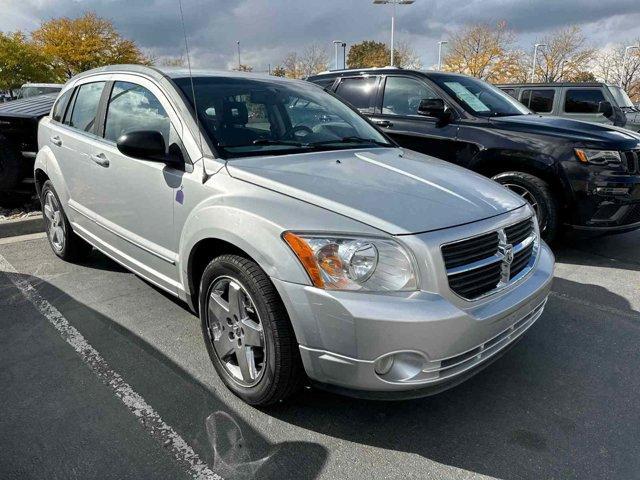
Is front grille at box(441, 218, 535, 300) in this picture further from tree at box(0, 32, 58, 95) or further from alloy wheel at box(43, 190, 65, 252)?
tree at box(0, 32, 58, 95)

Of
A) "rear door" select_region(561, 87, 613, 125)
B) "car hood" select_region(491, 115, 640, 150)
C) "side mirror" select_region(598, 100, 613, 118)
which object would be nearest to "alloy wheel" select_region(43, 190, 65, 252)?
"car hood" select_region(491, 115, 640, 150)

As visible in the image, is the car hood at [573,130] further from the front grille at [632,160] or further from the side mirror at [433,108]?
the side mirror at [433,108]

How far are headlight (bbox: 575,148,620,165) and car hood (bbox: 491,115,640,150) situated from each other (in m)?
0.07

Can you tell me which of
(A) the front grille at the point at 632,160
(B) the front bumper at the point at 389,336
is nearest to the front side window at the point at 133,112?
(B) the front bumper at the point at 389,336

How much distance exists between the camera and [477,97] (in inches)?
227

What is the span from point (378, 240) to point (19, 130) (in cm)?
563

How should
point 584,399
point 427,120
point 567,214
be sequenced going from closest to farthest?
point 584,399
point 567,214
point 427,120

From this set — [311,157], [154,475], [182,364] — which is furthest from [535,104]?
[154,475]

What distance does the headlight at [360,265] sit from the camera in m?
2.09

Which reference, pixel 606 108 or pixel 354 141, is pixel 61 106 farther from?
pixel 606 108

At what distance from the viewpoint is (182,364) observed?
2.98 meters

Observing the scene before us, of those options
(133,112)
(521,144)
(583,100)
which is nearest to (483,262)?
(133,112)

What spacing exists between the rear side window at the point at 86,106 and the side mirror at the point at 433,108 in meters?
3.22

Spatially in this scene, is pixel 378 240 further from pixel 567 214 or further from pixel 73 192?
pixel 567 214
